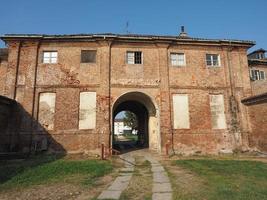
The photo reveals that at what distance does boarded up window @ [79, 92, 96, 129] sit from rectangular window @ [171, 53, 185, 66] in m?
6.65

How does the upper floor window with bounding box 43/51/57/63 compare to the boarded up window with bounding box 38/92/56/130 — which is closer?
the boarded up window with bounding box 38/92/56/130

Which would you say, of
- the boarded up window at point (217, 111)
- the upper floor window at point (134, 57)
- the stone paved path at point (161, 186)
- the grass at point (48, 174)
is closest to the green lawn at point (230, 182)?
the stone paved path at point (161, 186)

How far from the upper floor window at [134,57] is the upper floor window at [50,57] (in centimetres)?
552

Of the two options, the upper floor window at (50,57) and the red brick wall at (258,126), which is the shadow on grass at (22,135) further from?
the red brick wall at (258,126)

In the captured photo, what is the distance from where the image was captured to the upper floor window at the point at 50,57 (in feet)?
52.2

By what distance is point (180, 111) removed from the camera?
15.6 metres

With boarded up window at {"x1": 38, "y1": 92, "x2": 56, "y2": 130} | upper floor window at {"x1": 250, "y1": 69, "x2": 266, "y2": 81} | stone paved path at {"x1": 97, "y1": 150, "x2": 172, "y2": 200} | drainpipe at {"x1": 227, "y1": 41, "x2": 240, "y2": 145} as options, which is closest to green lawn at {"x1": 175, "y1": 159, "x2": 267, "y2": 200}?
→ stone paved path at {"x1": 97, "y1": 150, "x2": 172, "y2": 200}

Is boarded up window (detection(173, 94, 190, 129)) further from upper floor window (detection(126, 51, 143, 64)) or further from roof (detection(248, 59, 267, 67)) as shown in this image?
roof (detection(248, 59, 267, 67))

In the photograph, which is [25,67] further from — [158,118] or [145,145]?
[145,145]

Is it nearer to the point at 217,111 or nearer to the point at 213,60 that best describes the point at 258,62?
the point at 213,60

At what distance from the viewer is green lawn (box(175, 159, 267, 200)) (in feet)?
19.2

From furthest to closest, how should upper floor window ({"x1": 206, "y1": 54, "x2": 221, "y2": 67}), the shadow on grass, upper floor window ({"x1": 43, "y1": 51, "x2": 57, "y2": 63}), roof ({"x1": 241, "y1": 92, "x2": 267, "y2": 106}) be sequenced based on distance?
upper floor window ({"x1": 206, "y1": 54, "x2": 221, "y2": 67}) < upper floor window ({"x1": 43, "y1": 51, "x2": 57, "y2": 63}) < roof ({"x1": 241, "y1": 92, "x2": 267, "y2": 106}) < the shadow on grass

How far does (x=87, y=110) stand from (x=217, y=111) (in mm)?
9704

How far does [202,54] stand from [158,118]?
20.7 ft
